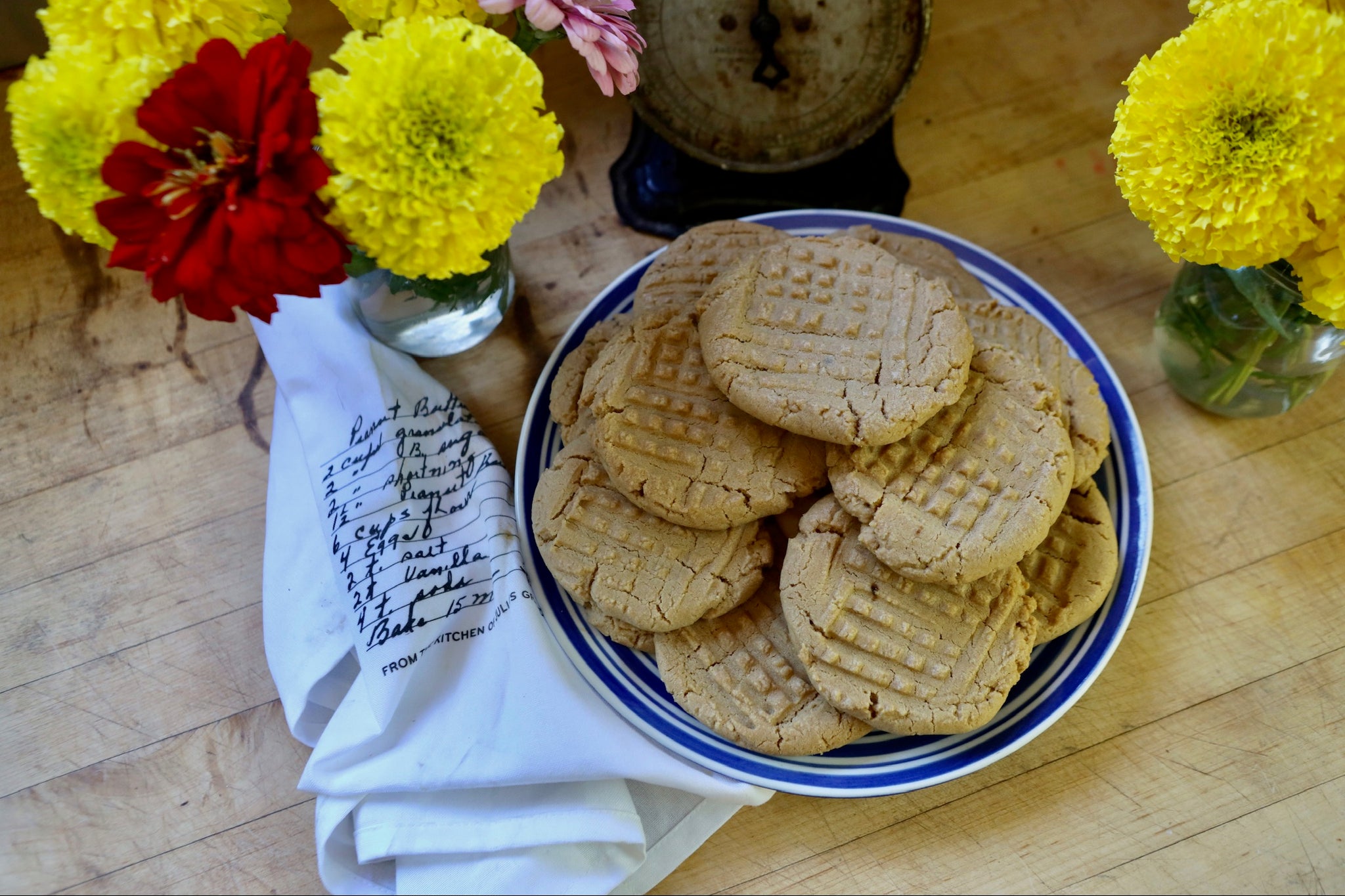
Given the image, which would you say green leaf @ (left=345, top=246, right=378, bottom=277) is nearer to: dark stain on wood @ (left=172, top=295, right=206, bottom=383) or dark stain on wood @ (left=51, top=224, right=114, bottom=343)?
dark stain on wood @ (left=172, top=295, right=206, bottom=383)

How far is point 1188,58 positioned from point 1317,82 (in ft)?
0.37

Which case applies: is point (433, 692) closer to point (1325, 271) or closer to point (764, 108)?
point (764, 108)

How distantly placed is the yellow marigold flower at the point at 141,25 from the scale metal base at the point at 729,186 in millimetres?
765

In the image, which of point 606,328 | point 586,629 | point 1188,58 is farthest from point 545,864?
point 1188,58

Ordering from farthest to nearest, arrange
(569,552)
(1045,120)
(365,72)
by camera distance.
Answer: (1045,120)
(569,552)
(365,72)

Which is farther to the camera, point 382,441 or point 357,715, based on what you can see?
point 382,441

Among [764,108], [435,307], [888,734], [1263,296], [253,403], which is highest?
[1263,296]

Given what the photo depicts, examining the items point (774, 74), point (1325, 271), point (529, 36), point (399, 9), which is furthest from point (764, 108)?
point (1325, 271)

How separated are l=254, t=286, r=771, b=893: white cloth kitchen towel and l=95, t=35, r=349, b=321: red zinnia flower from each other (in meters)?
0.52

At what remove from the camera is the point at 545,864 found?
1184 mm

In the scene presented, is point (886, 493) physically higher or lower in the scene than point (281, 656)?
higher

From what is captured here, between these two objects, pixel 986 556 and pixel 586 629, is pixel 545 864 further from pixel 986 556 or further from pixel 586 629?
pixel 986 556

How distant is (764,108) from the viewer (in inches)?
57.4

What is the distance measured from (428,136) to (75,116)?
309 millimetres
